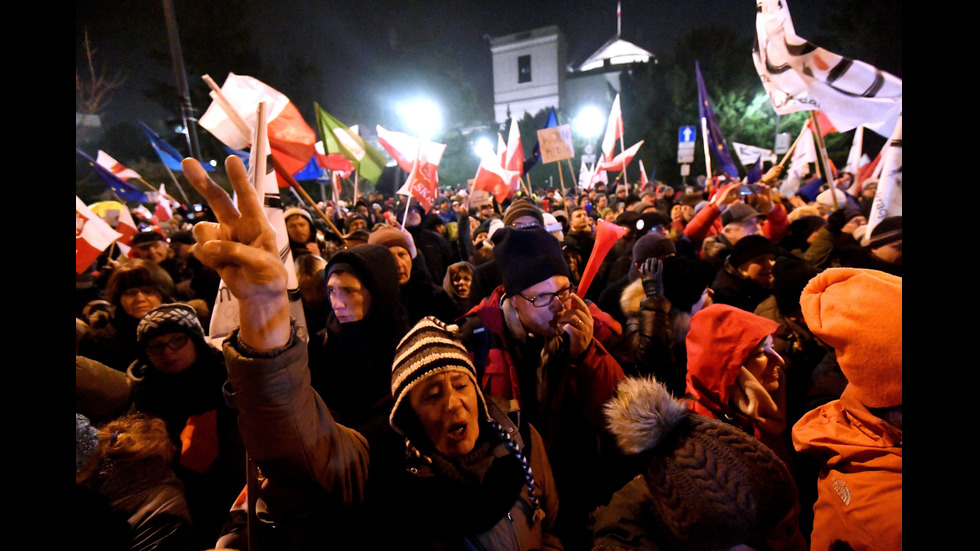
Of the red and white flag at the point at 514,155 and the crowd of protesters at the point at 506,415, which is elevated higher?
the red and white flag at the point at 514,155

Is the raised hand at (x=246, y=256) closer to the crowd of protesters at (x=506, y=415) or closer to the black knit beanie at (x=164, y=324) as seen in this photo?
the crowd of protesters at (x=506, y=415)

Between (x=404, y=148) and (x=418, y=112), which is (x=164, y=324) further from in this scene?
(x=418, y=112)

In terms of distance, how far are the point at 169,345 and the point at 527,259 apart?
6.74 ft

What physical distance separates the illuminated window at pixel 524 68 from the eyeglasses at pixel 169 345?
211ft

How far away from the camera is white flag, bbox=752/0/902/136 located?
3809mm

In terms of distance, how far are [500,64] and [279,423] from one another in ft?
223

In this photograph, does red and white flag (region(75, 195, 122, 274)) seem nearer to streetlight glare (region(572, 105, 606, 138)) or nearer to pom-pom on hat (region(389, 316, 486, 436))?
pom-pom on hat (region(389, 316, 486, 436))

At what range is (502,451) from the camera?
1604 millimetres

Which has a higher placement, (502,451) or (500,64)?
(500,64)

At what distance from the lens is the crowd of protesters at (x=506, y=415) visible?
4.00 ft

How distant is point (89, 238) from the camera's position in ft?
13.7

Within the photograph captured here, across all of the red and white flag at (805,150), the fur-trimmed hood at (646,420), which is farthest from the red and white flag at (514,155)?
the fur-trimmed hood at (646,420)
